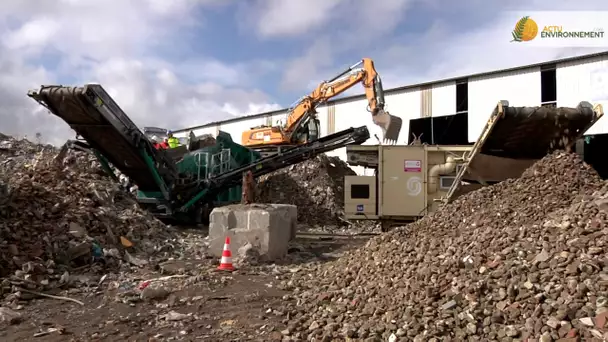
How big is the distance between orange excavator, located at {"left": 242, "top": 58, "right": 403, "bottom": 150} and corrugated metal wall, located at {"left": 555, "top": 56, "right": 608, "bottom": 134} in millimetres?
6411

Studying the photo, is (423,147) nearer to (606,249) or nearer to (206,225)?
(206,225)

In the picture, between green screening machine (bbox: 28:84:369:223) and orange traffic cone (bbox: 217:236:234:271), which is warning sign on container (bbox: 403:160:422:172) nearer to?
green screening machine (bbox: 28:84:369:223)

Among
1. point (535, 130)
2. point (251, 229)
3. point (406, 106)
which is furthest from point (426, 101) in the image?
point (251, 229)

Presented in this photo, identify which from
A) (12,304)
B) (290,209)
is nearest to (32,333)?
(12,304)

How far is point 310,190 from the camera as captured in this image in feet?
57.0

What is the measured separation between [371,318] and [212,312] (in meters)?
1.80

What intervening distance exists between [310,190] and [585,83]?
30.8 feet

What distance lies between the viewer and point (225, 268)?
7.39 m

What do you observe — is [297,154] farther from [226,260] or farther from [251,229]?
[226,260]

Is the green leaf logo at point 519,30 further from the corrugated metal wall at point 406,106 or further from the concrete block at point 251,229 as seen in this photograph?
the concrete block at point 251,229

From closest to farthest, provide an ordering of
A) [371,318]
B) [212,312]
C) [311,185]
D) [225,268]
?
[371,318], [212,312], [225,268], [311,185]

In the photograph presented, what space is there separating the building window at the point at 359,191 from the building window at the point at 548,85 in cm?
920

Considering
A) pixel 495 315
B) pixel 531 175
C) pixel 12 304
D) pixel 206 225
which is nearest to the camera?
pixel 495 315

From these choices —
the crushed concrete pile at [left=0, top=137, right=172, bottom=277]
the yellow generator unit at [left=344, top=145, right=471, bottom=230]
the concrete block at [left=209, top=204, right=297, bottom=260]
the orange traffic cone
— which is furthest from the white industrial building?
the orange traffic cone
